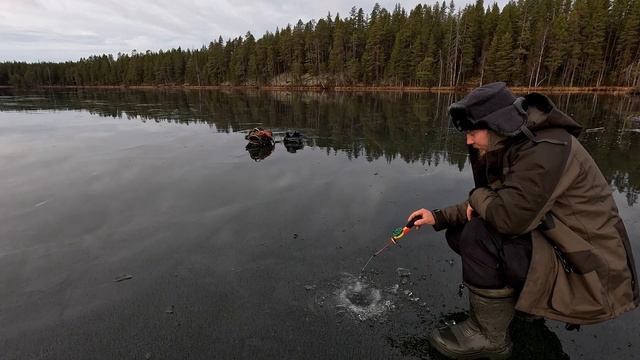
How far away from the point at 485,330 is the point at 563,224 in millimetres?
1195

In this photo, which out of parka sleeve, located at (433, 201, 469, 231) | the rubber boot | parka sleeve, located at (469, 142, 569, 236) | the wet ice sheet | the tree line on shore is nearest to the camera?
parka sleeve, located at (469, 142, 569, 236)

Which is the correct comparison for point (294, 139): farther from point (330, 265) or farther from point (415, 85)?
point (415, 85)

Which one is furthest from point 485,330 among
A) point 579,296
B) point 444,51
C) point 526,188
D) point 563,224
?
point 444,51

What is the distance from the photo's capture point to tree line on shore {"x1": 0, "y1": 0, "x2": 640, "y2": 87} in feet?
212

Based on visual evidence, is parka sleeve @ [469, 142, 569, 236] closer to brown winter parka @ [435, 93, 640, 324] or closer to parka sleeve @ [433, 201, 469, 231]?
brown winter parka @ [435, 93, 640, 324]

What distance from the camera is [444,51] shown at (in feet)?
256

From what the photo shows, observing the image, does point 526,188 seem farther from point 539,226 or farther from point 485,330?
point 485,330

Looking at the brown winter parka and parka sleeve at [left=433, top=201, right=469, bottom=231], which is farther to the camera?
parka sleeve at [left=433, top=201, right=469, bottom=231]

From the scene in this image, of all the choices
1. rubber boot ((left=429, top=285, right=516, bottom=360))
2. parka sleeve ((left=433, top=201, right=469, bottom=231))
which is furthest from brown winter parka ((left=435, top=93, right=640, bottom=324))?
parka sleeve ((left=433, top=201, right=469, bottom=231))

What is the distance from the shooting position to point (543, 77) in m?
68.4

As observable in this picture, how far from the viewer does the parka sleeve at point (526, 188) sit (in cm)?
251

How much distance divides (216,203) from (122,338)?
14.2ft

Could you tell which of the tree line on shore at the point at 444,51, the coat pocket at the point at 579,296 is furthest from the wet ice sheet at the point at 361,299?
the tree line on shore at the point at 444,51

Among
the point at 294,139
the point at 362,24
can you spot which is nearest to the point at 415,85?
the point at 362,24
